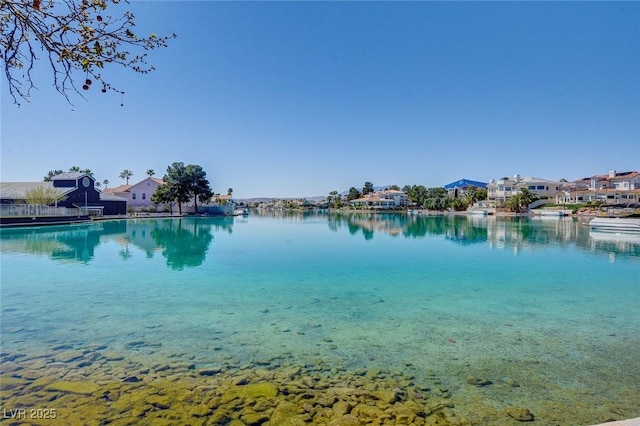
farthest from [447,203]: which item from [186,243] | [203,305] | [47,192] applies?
[203,305]

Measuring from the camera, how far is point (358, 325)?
24.3 ft

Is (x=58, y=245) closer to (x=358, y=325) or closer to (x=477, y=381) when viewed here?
(x=358, y=325)

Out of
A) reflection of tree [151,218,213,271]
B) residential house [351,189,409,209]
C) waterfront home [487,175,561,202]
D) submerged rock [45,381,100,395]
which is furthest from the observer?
residential house [351,189,409,209]

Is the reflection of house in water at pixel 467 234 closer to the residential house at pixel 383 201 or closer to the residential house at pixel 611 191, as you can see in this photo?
the residential house at pixel 611 191

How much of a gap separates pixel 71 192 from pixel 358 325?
4188cm

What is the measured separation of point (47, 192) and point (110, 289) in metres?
32.9

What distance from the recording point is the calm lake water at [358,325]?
4887 millimetres

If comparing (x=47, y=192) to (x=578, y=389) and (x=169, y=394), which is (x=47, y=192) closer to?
(x=169, y=394)

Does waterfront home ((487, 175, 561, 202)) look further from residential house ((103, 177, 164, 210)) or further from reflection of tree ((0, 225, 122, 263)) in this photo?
reflection of tree ((0, 225, 122, 263))

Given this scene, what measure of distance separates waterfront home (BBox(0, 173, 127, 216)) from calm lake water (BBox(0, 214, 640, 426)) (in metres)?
26.1

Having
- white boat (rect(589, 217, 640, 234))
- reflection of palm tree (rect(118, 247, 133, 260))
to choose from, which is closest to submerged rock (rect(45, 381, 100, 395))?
reflection of palm tree (rect(118, 247, 133, 260))

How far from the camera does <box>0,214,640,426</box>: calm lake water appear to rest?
16.0ft

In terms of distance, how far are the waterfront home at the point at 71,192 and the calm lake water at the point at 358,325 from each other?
85.7 feet

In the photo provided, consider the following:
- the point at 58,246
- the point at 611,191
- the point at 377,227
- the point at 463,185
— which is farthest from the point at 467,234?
the point at 463,185
